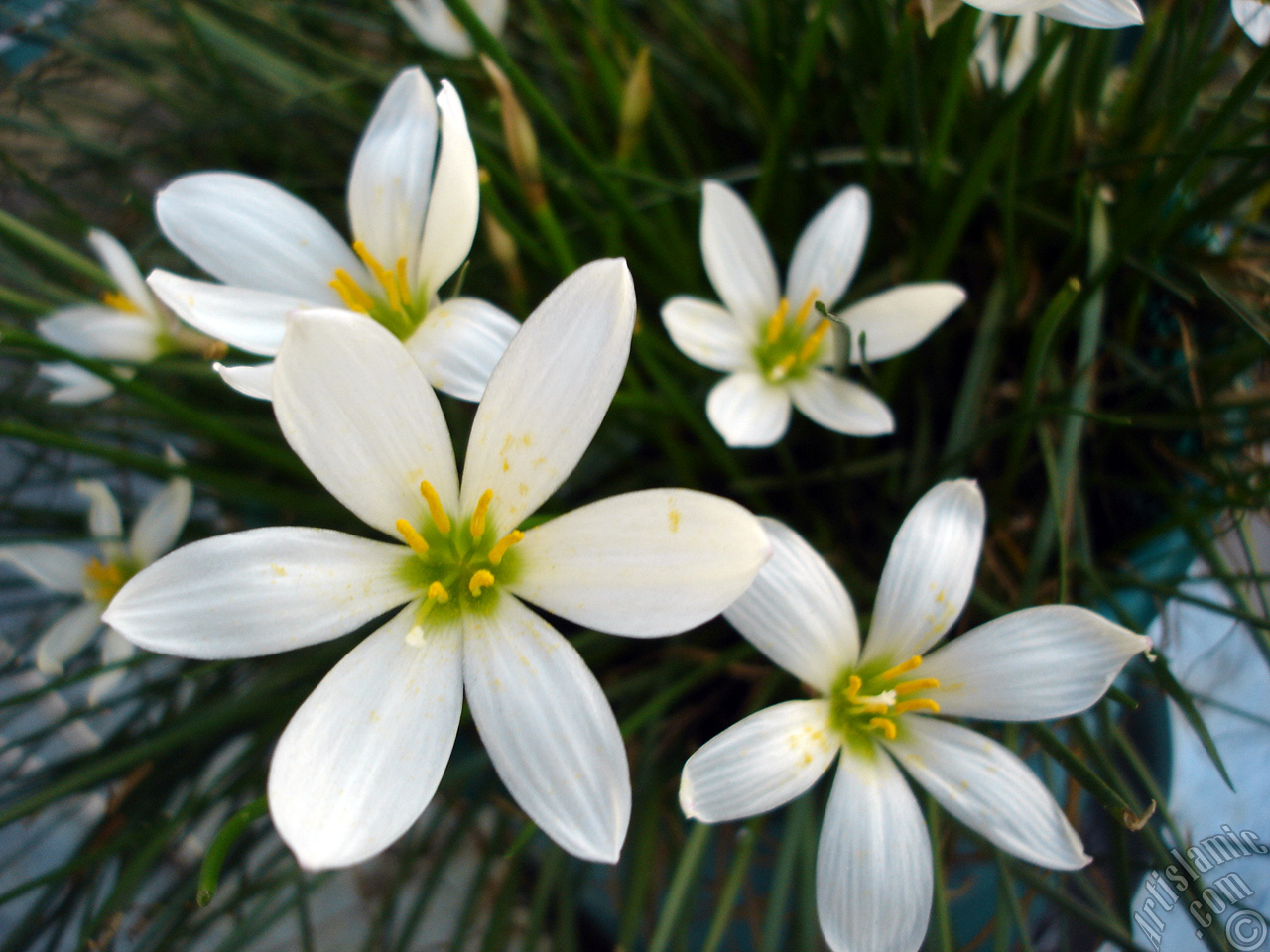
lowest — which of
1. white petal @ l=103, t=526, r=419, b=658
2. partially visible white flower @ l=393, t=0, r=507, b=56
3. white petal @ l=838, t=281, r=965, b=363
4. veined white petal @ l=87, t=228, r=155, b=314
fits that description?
veined white petal @ l=87, t=228, r=155, b=314

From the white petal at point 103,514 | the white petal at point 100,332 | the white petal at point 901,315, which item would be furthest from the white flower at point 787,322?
the white petal at point 103,514

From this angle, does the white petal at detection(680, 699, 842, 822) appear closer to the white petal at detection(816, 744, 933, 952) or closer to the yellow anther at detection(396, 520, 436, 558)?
the white petal at detection(816, 744, 933, 952)

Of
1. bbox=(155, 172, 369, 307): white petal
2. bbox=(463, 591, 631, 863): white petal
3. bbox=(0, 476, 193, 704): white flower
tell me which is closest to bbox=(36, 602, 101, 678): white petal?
bbox=(0, 476, 193, 704): white flower

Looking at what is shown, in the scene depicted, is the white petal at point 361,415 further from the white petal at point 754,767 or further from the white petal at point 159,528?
the white petal at point 159,528

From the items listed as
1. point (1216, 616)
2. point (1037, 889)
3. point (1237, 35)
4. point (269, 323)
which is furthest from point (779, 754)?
point (1237, 35)

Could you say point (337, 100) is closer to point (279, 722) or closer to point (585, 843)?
point (279, 722)
